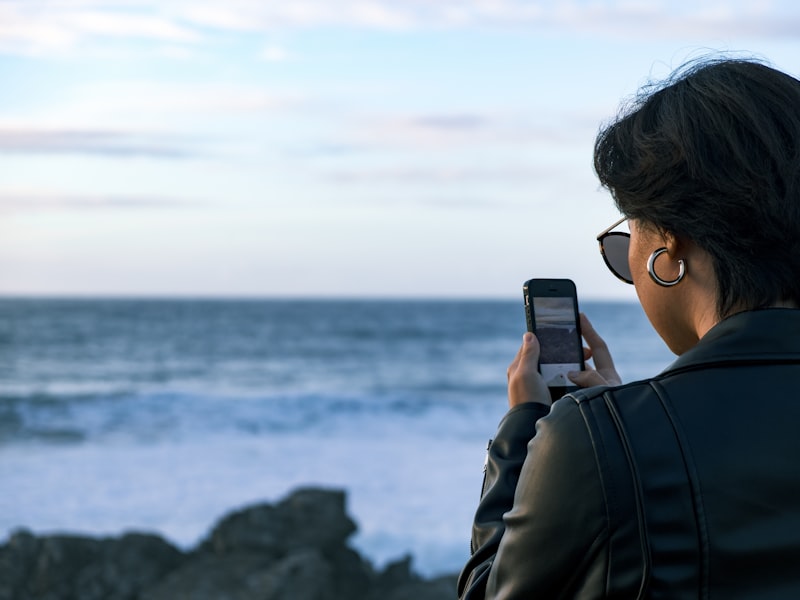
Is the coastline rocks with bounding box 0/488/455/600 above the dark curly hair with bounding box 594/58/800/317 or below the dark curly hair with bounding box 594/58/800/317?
below

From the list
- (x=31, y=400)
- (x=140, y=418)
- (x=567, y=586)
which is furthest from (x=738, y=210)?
(x=31, y=400)

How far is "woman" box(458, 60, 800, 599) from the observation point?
3.34 ft

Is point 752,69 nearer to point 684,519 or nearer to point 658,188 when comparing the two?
point 658,188

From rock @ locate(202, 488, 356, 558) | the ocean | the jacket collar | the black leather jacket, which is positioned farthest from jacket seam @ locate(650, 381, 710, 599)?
the ocean

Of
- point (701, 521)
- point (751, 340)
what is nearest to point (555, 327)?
point (751, 340)

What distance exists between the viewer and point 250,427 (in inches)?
589

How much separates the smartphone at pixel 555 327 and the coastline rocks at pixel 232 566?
391 cm

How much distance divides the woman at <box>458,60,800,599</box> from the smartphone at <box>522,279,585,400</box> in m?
0.28


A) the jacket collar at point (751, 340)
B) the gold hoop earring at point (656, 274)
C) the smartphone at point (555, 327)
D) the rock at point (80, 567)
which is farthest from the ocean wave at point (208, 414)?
the jacket collar at point (751, 340)

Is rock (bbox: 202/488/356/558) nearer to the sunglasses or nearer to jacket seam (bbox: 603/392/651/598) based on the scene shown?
the sunglasses

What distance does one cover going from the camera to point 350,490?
965 cm

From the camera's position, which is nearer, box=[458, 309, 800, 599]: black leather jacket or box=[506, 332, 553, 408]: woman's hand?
box=[458, 309, 800, 599]: black leather jacket

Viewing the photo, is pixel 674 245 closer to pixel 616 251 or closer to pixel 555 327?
pixel 616 251

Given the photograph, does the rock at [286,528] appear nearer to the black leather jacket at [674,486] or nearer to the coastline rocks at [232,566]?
the coastline rocks at [232,566]
